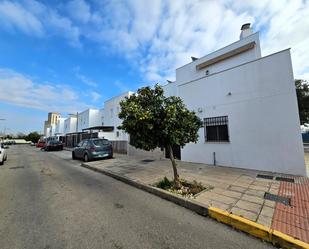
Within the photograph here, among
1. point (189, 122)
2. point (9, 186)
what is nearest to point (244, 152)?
point (189, 122)

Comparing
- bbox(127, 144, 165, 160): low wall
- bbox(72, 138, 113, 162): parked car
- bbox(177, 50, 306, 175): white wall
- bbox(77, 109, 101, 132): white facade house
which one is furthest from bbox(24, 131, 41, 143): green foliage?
bbox(177, 50, 306, 175): white wall

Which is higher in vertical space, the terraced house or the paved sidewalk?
the terraced house

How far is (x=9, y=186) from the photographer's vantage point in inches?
249

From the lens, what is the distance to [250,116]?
788 centimetres

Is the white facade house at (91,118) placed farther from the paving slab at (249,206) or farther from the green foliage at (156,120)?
the paving slab at (249,206)

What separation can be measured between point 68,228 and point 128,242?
1300 millimetres

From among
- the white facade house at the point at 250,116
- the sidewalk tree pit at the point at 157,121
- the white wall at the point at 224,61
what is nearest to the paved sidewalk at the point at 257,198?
the white facade house at the point at 250,116

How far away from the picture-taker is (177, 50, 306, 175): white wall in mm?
6828

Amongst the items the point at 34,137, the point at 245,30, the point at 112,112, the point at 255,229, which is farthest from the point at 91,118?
the point at 34,137

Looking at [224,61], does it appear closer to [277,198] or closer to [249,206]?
[277,198]

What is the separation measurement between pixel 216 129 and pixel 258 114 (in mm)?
2149

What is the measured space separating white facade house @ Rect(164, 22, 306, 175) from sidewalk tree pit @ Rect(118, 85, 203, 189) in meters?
3.59

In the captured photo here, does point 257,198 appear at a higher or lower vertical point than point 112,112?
lower

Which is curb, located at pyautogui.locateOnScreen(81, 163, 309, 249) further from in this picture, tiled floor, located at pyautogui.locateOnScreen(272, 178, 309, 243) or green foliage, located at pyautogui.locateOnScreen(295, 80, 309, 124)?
green foliage, located at pyautogui.locateOnScreen(295, 80, 309, 124)
